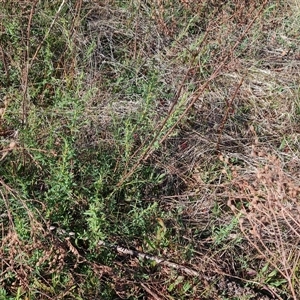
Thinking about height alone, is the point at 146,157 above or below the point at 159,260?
above

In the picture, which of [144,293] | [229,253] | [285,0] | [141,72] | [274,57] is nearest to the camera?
[144,293]

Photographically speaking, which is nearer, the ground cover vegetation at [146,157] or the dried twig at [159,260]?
the ground cover vegetation at [146,157]

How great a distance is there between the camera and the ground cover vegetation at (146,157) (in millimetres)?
2072

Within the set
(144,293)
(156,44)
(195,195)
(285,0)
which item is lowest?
(144,293)

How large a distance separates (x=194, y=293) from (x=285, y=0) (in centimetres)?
250

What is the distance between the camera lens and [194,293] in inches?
85.9

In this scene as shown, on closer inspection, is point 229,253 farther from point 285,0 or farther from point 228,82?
point 285,0

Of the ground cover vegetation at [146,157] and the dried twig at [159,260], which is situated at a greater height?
the ground cover vegetation at [146,157]

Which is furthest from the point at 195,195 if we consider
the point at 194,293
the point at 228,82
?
the point at 228,82

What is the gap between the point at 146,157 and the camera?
2.29 metres

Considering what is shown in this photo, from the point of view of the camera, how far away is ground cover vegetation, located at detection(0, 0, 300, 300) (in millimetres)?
2072

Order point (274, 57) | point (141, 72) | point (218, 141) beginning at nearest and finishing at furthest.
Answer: point (218, 141)
point (141, 72)
point (274, 57)

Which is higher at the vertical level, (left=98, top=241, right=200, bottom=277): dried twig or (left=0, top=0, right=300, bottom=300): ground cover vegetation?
(left=0, top=0, right=300, bottom=300): ground cover vegetation

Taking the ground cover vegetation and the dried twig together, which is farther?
the dried twig
